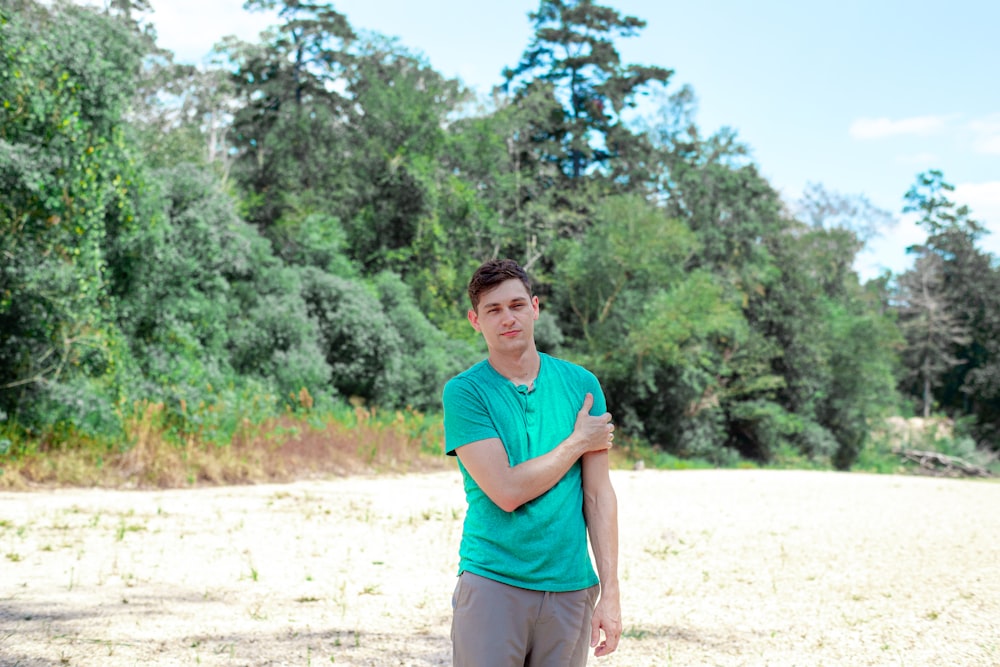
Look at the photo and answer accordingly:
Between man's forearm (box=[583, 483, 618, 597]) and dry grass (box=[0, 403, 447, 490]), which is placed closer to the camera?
man's forearm (box=[583, 483, 618, 597])

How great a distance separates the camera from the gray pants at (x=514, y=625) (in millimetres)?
2346

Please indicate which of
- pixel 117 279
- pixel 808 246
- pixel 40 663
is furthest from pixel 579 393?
pixel 808 246

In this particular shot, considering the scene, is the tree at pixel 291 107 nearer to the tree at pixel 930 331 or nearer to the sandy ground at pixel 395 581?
the sandy ground at pixel 395 581

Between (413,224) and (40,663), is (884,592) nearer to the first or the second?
(40,663)

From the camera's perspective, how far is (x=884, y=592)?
6.74 m

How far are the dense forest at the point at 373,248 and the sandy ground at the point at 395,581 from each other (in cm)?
370

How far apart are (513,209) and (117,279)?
1607cm

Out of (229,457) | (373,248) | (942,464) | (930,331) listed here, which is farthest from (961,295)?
(229,457)

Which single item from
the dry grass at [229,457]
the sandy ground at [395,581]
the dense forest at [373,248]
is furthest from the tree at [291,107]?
the sandy ground at [395,581]

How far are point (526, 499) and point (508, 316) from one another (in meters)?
0.51

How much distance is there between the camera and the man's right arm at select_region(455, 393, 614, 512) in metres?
2.37

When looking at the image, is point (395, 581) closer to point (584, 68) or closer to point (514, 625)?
point (514, 625)

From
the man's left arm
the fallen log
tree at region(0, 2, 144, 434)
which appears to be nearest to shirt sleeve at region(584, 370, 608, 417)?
the man's left arm

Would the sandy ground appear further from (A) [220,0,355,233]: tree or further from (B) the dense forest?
(A) [220,0,355,233]: tree
